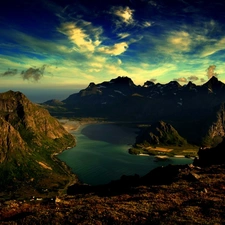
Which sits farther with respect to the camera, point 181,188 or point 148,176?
point 148,176

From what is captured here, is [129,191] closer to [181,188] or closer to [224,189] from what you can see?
[181,188]

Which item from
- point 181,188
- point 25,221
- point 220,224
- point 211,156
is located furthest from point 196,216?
point 211,156

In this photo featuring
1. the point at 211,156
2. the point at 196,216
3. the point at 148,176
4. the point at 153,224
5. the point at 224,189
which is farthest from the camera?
the point at 211,156

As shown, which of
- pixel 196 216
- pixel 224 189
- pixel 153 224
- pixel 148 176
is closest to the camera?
pixel 153 224

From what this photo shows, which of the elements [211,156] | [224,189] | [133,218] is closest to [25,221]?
[133,218]

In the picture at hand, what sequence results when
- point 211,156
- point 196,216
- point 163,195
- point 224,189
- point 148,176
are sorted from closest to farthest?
point 196,216, point 163,195, point 224,189, point 148,176, point 211,156

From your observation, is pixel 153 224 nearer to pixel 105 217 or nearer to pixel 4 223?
pixel 105 217
